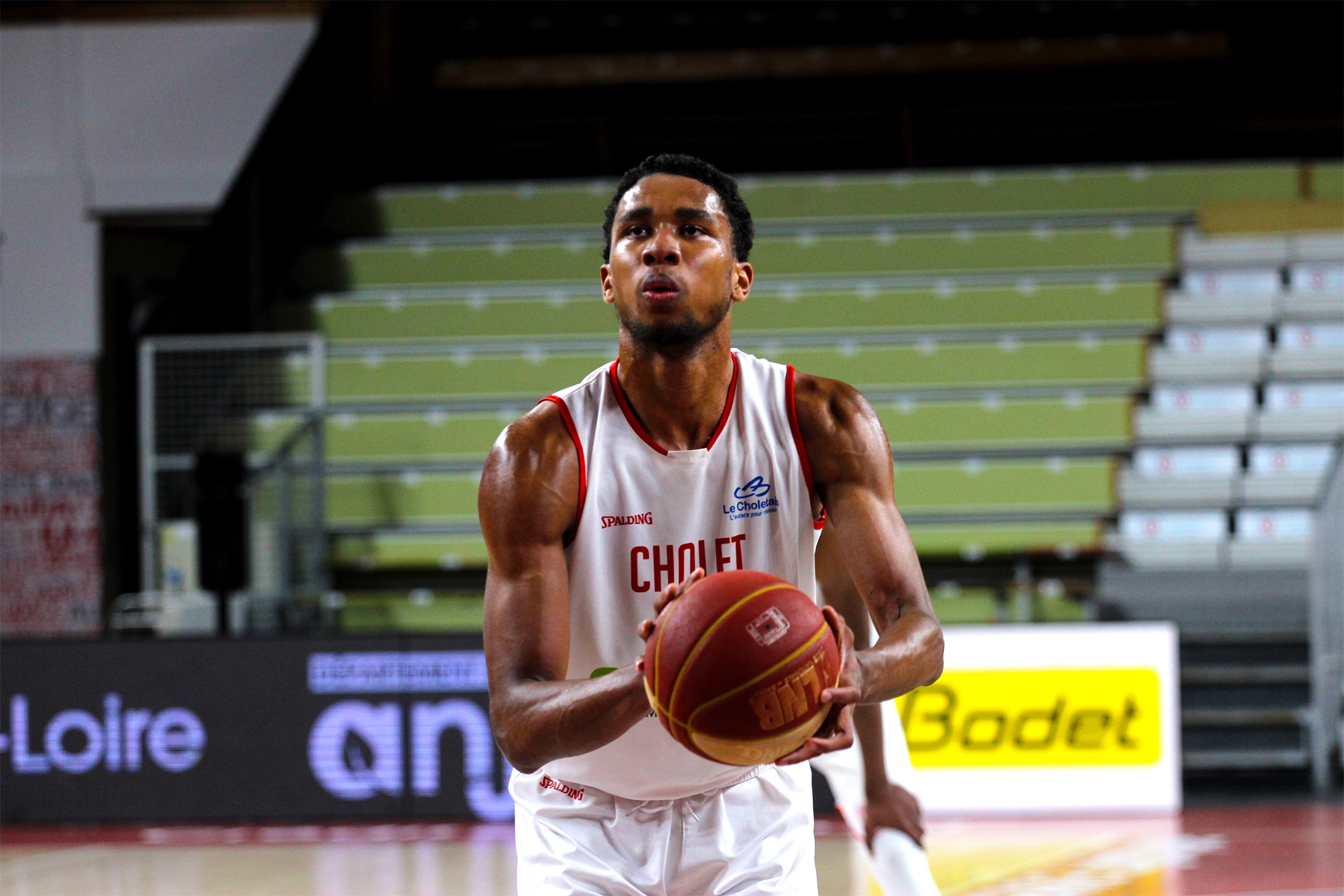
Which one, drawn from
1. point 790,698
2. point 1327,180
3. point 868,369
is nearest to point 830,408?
point 790,698

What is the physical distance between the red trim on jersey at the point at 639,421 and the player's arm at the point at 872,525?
11cm

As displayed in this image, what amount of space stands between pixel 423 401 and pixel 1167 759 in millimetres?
5665

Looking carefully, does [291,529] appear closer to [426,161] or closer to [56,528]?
[56,528]

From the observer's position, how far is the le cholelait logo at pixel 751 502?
2.46 metres

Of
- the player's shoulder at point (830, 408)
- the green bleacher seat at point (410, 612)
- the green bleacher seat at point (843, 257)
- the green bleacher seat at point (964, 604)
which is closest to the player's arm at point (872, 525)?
the player's shoulder at point (830, 408)

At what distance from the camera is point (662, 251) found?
2.36 metres

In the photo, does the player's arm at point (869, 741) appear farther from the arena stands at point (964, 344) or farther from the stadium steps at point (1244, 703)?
the arena stands at point (964, 344)

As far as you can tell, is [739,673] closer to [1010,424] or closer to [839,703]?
[839,703]

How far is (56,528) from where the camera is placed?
11.7 metres

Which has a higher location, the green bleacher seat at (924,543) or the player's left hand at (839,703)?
the player's left hand at (839,703)

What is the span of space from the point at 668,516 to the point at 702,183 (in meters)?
0.54

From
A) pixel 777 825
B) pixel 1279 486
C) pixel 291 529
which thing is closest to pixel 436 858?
pixel 291 529

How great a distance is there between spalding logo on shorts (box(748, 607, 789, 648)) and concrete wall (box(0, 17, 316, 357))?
34.9 feet

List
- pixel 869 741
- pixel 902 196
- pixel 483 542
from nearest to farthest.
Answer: pixel 869 741 < pixel 483 542 < pixel 902 196
